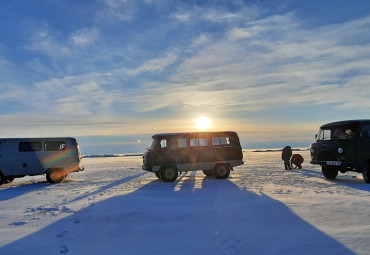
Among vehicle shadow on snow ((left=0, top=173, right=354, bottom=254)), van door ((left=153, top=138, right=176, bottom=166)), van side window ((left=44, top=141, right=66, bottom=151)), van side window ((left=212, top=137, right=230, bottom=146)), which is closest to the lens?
vehicle shadow on snow ((left=0, top=173, right=354, bottom=254))

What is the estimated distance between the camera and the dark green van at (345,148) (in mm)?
14008

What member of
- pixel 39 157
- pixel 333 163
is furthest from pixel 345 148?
pixel 39 157

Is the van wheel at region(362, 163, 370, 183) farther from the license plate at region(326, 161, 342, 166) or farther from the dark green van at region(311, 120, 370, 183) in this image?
the license plate at region(326, 161, 342, 166)

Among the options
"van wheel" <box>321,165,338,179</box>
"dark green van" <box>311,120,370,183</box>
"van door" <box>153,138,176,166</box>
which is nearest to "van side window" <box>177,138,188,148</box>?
"van door" <box>153,138,176,166</box>

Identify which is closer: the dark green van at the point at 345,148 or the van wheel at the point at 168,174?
the dark green van at the point at 345,148

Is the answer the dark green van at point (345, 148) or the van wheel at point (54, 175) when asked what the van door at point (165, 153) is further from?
the dark green van at point (345, 148)

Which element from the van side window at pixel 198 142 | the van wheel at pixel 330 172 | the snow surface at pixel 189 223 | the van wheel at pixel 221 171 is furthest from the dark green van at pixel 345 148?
the van side window at pixel 198 142

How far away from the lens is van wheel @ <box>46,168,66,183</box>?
16.1 metres

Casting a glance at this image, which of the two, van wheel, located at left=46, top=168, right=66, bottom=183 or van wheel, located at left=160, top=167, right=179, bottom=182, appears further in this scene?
van wheel, located at left=46, top=168, right=66, bottom=183

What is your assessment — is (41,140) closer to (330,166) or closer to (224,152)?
(224,152)

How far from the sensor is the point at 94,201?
10242 millimetres

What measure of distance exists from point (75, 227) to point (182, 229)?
8.21 ft

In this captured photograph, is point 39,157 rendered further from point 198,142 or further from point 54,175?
point 198,142

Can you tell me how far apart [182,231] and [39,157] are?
1221cm
